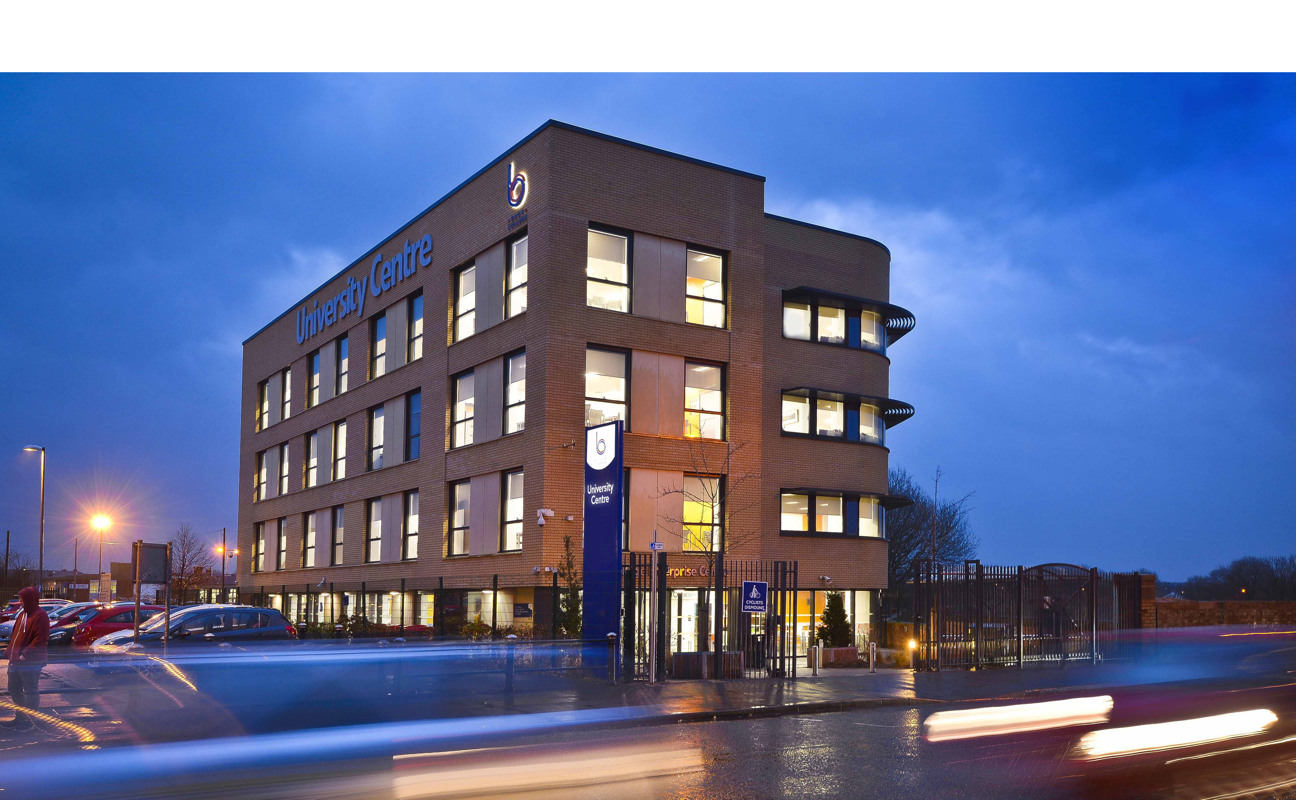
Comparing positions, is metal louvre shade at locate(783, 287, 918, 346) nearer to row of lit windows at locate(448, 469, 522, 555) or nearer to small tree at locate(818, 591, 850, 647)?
small tree at locate(818, 591, 850, 647)

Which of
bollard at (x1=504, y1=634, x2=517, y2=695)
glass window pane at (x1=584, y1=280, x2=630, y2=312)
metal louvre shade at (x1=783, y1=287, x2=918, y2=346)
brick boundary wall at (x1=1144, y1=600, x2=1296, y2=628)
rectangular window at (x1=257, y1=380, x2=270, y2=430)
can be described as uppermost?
metal louvre shade at (x1=783, y1=287, x2=918, y2=346)

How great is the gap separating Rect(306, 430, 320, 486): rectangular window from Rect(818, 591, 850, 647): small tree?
21.7 metres

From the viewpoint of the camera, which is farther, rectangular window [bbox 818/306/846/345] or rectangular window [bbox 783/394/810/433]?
rectangular window [bbox 818/306/846/345]

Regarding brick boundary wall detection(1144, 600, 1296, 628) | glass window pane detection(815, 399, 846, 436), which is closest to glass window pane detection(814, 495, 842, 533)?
glass window pane detection(815, 399, 846, 436)

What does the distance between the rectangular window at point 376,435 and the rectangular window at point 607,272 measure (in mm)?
12230

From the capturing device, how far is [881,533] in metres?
35.8

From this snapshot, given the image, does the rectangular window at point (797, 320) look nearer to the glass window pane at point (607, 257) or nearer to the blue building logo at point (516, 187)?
the glass window pane at point (607, 257)

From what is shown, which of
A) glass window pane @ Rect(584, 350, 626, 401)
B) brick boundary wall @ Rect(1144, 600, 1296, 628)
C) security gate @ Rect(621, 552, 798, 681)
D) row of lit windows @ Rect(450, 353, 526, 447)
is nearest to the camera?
security gate @ Rect(621, 552, 798, 681)

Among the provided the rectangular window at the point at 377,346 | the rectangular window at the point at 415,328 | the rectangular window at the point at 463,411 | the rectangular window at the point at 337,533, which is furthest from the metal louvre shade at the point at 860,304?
the rectangular window at the point at 337,533

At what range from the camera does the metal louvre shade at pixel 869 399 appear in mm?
33969

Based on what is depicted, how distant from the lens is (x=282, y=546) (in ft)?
155

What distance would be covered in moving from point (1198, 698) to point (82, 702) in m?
15.9

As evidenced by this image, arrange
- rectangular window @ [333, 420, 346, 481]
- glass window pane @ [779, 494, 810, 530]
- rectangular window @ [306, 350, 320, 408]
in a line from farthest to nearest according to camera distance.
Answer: rectangular window @ [306, 350, 320, 408] < rectangular window @ [333, 420, 346, 481] < glass window pane @ [779, 494, 810, 530]

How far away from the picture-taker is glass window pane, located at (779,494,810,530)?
33531mm
